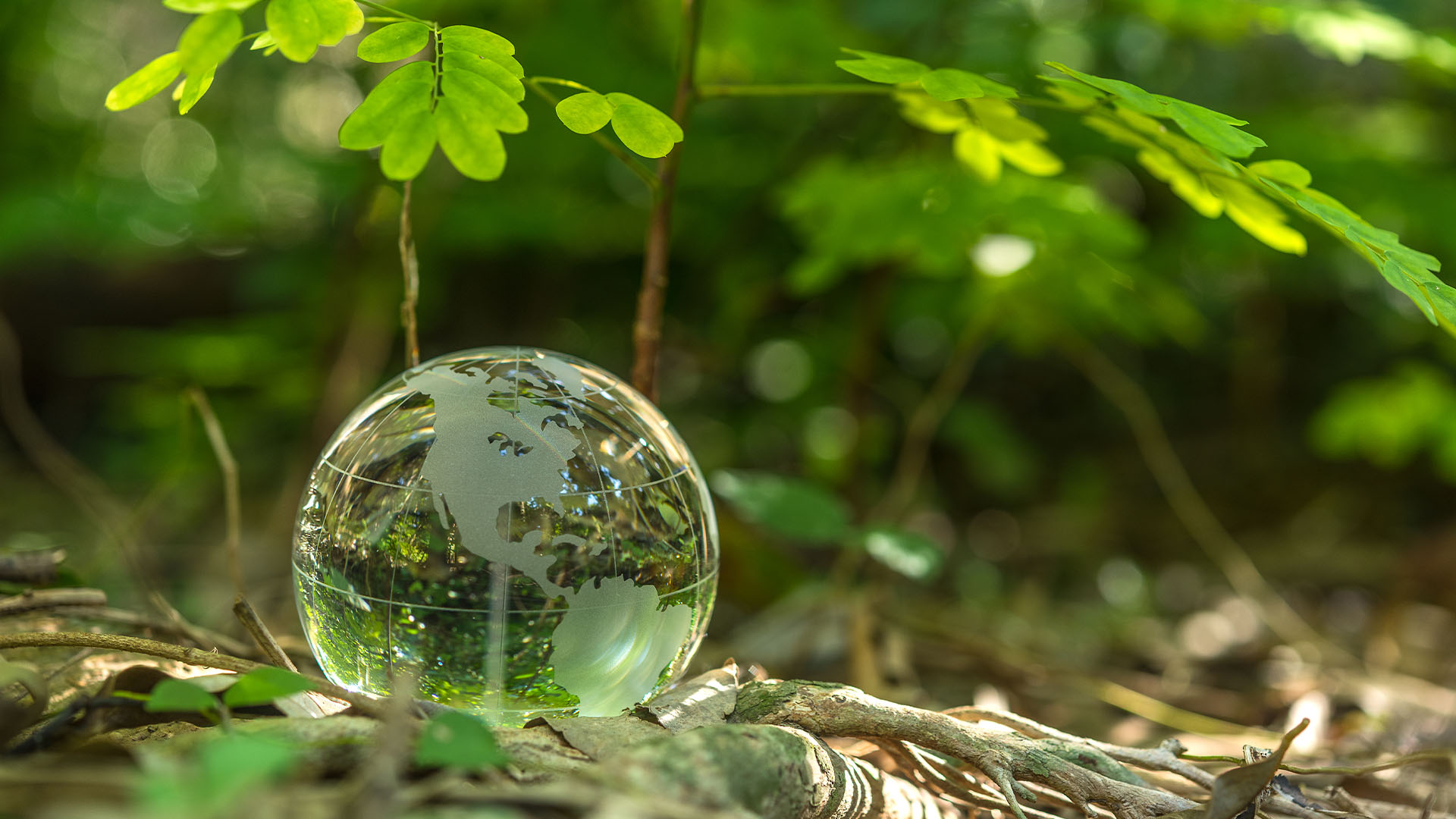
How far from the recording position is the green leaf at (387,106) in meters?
1.46

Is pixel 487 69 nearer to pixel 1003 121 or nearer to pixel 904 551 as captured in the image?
pixel 1003 121

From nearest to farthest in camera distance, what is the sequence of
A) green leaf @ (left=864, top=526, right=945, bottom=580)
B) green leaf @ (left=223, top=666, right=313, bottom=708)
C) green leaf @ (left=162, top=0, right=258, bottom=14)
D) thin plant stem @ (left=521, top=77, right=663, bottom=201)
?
green leaf @ (left=223, top=666, right=313, bottom=708) < green leaf @ (left=162, top=0, right=258, bottom=14) < thin plant stem @ (left=521, top=77, right=663, bottom=201) < green leaf @ (left=864, top=526, right=945, bottom=580)

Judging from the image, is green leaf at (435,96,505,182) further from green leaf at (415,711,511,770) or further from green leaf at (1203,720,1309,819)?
green leaf at (1203,720,1309,819)

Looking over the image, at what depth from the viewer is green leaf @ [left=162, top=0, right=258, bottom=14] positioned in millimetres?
1372

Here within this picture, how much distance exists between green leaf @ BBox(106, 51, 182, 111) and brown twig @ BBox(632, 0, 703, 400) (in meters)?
0.81

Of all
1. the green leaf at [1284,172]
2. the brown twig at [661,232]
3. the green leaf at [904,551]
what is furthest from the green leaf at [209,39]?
the green leaf at [904,551]

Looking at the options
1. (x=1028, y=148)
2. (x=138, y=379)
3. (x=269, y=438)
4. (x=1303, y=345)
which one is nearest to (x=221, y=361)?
(x=269, y=438)

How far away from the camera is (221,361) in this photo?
4.98 m

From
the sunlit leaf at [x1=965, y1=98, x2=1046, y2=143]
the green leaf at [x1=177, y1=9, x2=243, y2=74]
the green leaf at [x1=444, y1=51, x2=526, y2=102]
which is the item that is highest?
the sunlit leaf at [x1=965, y1=98, x2=1046, y2=143]

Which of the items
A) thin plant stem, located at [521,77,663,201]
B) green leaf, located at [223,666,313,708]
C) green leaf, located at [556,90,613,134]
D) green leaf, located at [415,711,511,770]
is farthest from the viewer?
thin plant stem, located at [521,77,663,201]

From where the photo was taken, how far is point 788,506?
9.64ft

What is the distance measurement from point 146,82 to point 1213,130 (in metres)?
1.67

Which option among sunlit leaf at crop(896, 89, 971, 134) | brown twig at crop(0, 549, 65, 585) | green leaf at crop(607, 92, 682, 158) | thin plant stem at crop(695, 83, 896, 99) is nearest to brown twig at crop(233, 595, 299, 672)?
brown twig at crop(0, 549, 65, 585)

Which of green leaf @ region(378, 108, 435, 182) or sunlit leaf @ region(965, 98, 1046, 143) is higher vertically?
sunlit leaf @ region(965, 98, 1046, 143)
